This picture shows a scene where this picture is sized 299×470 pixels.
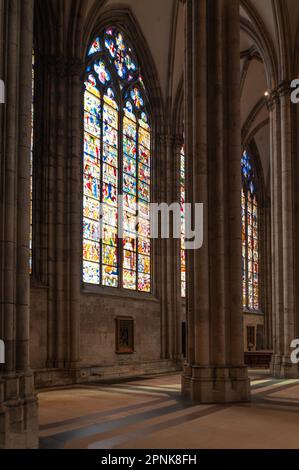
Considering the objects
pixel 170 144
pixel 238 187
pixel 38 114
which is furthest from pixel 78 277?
pixel 170 144

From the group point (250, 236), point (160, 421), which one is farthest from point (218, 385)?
point (250, 236)

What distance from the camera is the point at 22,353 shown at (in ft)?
24.5

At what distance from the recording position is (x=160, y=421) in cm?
930

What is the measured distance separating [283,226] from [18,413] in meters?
14.4

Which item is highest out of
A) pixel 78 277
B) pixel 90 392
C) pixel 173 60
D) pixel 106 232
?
pixel 173 60

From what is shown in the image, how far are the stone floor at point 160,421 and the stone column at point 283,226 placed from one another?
5.25 meters

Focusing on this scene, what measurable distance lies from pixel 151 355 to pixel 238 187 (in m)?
11.0

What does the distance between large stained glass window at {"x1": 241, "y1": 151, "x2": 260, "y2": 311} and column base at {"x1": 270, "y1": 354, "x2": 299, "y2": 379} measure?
Result: 542 inches

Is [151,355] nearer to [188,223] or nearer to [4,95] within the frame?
[188,223]

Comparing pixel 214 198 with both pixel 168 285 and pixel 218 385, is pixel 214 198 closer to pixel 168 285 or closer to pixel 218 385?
pixel 218 385

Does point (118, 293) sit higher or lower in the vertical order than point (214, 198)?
lower

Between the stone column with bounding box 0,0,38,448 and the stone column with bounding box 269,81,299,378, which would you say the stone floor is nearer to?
the stone column with bounding box 0,0,38,448

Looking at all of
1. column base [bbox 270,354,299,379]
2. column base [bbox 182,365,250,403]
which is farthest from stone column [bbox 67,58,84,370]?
column base [bbox 270,354,299,379]

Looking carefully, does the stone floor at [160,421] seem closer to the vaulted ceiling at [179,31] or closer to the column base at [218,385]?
the column base at [218,385]
